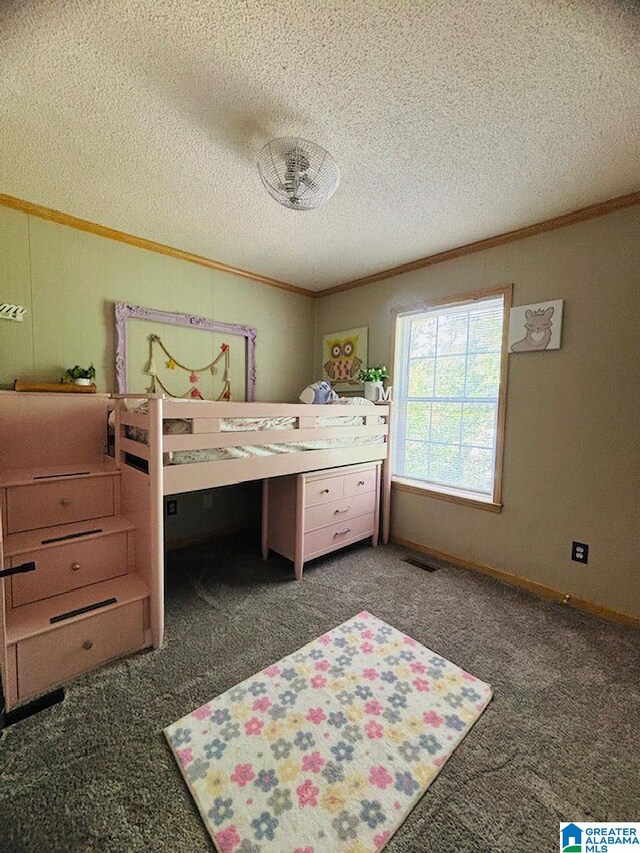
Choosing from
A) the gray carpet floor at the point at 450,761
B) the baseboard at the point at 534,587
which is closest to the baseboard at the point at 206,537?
the gray carpet floor at the point at 450,761

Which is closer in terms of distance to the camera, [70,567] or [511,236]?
[70,567]

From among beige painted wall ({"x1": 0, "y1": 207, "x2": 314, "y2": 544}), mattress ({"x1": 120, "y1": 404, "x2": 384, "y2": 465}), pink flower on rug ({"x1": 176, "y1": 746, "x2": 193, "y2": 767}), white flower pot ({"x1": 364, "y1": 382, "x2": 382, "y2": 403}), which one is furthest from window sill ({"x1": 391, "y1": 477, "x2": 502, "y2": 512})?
pink flower on rug ({"x1": 176, "y1": 746, "x2": 193, "y2": 767})

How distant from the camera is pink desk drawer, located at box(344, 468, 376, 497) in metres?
2.63

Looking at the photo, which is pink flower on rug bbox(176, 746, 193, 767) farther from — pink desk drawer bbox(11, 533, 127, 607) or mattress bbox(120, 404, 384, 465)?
mattress bbox(120, 404, 384, 465)

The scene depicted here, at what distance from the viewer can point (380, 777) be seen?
1096 millimetres

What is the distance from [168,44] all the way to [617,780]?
276cm

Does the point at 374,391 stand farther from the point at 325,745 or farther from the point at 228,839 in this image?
the point at 228,839

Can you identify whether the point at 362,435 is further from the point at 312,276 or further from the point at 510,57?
the point at 510,57

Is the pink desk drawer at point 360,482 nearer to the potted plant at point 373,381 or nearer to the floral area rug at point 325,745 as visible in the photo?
the potted plant at point 373,381

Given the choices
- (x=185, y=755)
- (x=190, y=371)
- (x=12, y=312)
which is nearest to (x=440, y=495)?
(x=185, y=755)

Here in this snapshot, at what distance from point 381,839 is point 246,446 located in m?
1.58

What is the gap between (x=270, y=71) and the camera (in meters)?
1.17

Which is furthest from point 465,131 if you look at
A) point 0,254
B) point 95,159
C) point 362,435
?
point 0,254

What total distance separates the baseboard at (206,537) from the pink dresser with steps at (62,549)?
0.97 m
